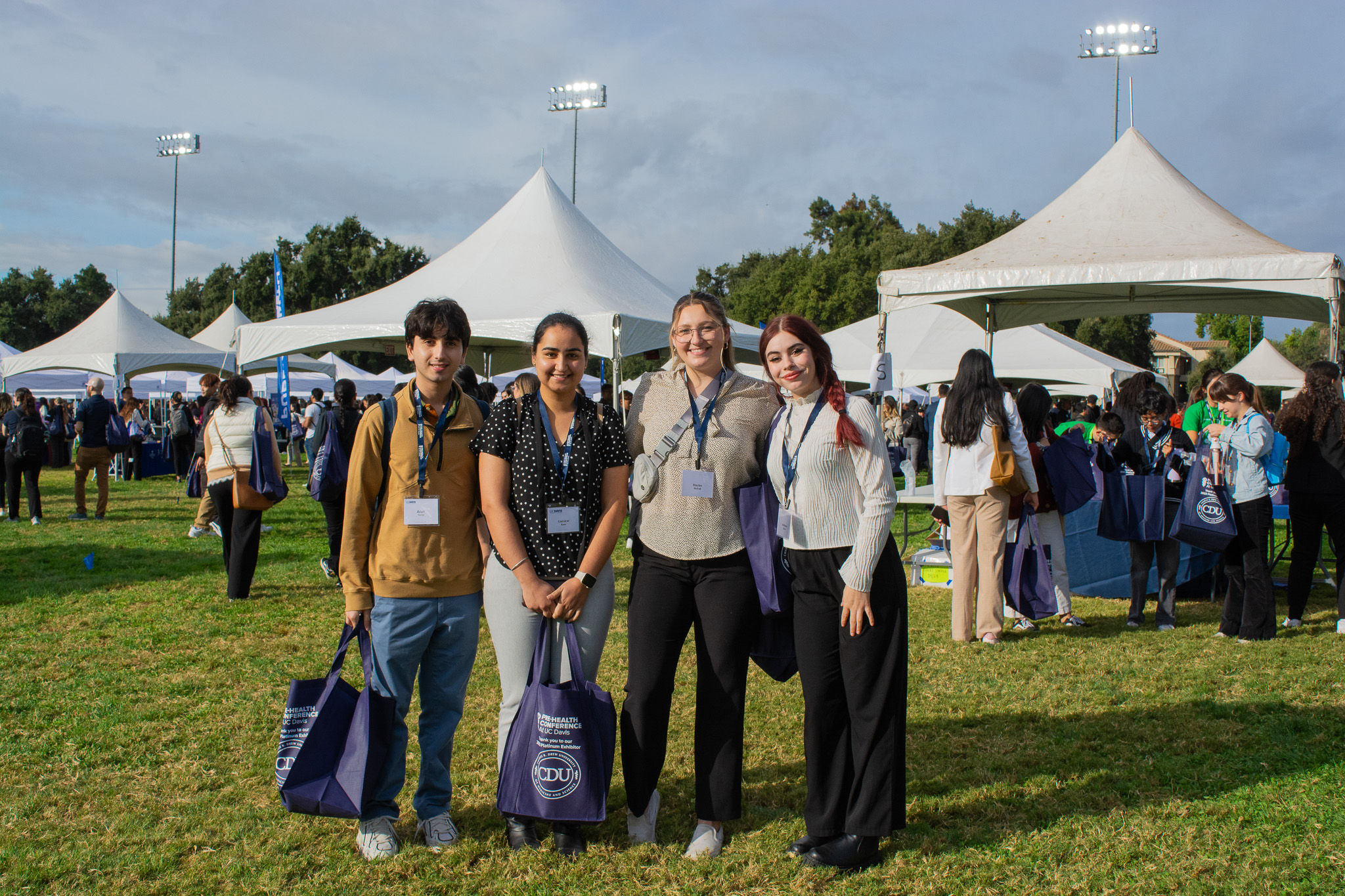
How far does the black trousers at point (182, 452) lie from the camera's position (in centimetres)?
1713

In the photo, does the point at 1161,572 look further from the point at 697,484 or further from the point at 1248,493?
the point at 697,484

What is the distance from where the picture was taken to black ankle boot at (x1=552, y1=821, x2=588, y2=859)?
302 centimetres

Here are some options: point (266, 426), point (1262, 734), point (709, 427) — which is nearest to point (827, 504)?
point (709, 427)

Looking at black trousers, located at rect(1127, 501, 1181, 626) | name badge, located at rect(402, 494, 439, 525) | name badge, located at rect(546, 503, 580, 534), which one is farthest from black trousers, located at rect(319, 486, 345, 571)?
black trousers, located at rect(1127, 501, 1181, 626)

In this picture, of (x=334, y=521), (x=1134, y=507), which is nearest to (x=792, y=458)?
(x=1134, y=507)

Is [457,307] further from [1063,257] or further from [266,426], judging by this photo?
[1063,257]

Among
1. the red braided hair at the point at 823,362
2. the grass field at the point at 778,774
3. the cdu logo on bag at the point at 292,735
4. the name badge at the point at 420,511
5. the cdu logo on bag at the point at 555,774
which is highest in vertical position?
the red braided hair at the point at 823,362

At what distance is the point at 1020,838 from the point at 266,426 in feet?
19.8

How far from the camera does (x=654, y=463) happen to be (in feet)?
9.62

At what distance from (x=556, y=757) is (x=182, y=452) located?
59.2ft

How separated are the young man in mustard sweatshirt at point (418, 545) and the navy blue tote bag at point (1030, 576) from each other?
14.4 ft

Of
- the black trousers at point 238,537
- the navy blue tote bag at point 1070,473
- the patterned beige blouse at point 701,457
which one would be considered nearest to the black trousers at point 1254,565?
the navy blue tote bag at point 1070,473

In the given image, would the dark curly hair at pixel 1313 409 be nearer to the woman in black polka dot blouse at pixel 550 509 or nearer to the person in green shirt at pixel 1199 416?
the person in green shirt at pixel 1199 416

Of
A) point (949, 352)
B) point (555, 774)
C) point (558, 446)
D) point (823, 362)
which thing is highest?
point (949, 352)
